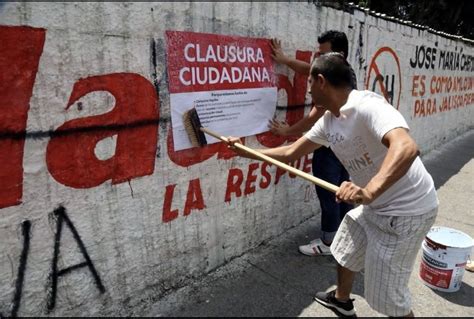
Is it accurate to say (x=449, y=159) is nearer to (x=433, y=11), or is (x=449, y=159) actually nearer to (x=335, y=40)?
(x=335, y=40)

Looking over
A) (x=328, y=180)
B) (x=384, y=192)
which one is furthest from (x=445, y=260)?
(x=384, y=192)

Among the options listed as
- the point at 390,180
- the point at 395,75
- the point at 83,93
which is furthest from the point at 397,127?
the point at 395,75

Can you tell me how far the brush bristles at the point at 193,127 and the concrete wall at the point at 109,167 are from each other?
0.10m

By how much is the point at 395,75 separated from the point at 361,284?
12.4 feet

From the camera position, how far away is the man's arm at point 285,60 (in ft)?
11.3

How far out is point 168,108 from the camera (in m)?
2.71

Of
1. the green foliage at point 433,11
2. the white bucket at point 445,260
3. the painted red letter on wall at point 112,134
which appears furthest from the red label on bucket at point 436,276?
the green foliage at point 433,11

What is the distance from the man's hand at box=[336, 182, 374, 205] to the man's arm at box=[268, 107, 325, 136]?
154cm

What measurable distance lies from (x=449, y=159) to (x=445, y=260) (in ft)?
16.6

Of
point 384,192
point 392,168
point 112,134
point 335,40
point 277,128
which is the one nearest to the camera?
point 392,168

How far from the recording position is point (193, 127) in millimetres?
→ 2875

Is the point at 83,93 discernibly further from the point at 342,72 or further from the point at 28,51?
the point at 342,72

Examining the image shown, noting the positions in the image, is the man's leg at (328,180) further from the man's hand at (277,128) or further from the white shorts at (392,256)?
the white shorts at (392,256)

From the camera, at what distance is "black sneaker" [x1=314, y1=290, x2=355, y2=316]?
2852mm
